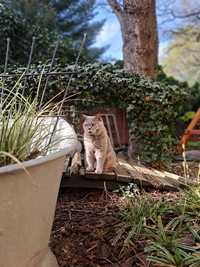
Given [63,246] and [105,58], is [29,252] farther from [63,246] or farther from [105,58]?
[105,58]

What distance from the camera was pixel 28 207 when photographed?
4.75ft

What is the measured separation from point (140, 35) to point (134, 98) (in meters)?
1.35

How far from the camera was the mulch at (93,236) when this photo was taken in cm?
193

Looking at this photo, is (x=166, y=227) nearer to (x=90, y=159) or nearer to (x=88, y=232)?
(x=88, y=232)

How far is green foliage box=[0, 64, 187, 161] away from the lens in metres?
4.18

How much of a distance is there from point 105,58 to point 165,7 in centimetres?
252

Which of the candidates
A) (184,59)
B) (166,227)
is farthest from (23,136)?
(184,59)

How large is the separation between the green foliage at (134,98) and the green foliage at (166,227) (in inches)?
73.4

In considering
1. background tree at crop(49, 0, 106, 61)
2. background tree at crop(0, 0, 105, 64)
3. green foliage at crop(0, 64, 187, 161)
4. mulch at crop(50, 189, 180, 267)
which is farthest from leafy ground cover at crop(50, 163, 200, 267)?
background tree at crop(49, 0, 106, 61)

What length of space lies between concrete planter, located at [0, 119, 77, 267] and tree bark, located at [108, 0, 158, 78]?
3.84 metres

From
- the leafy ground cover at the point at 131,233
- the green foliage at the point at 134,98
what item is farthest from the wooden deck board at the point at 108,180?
the green foliage at the point at 134,98

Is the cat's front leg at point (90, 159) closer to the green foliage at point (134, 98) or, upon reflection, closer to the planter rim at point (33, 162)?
the green foliage at point (134, 98)

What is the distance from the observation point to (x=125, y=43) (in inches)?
211

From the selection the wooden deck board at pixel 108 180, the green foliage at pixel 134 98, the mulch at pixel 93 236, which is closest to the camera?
the mulch at pixel 93 236
